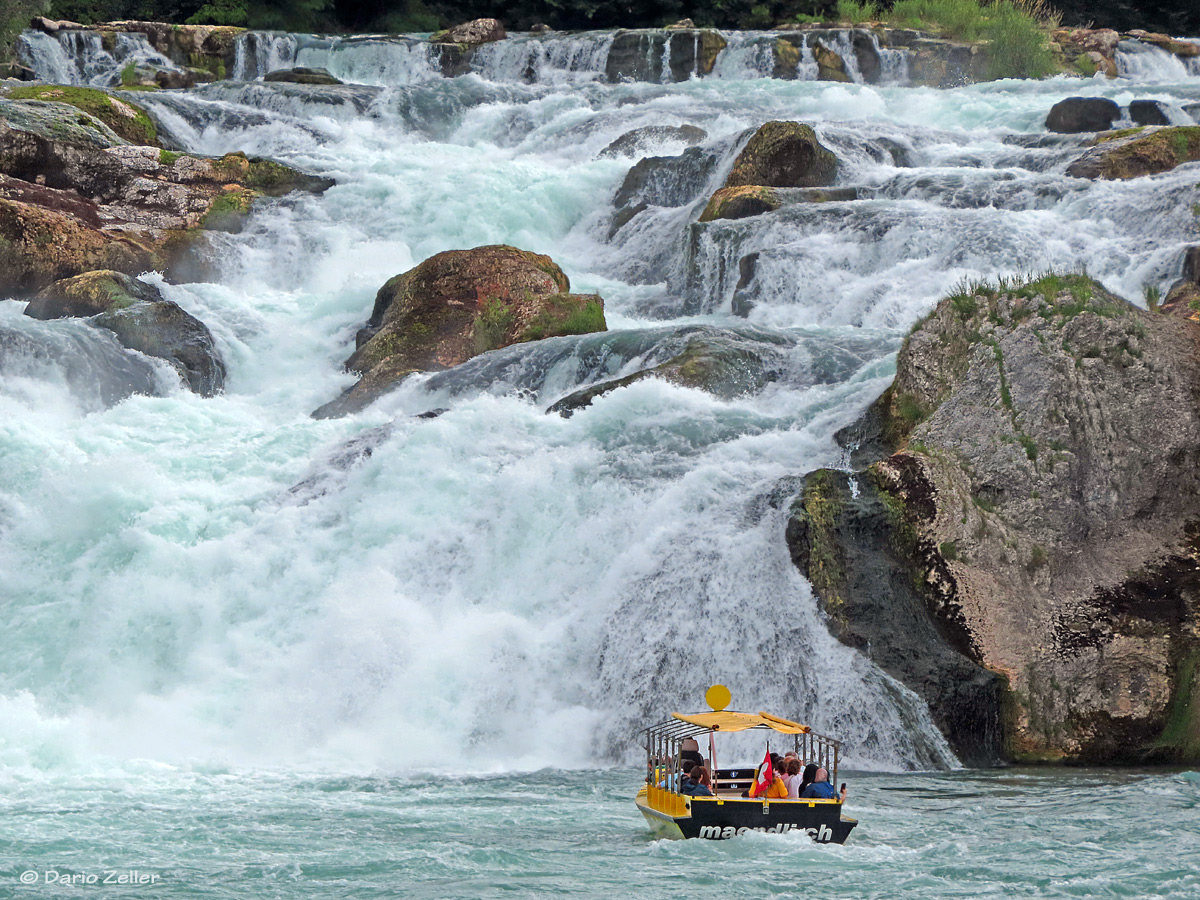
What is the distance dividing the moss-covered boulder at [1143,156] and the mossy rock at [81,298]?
1403 cm

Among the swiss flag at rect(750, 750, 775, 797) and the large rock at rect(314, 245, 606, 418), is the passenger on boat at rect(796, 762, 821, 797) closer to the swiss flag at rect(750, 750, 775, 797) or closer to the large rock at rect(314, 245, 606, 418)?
the swiss flag at rect(750, 750, 775, 797)

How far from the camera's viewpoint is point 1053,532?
10914 millimetres

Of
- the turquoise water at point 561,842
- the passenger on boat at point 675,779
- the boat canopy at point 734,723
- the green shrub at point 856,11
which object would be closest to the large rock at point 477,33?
the green shrub at point 856,11

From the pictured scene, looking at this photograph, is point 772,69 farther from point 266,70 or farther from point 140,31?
point 140,31

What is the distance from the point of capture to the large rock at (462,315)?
1714 centimetres

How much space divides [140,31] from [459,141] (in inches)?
488

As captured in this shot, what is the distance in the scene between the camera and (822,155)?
73.8 feet

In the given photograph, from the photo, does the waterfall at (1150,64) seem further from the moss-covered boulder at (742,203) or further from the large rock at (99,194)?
the large rock at (99,194)

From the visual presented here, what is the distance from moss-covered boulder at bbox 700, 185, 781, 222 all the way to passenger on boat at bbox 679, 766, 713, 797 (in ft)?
41.8

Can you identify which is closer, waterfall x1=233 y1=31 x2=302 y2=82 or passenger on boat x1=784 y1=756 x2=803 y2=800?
passenger on boat x1=784 y1=756 x2=803 y2=800

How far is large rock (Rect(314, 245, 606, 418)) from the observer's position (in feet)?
56.2

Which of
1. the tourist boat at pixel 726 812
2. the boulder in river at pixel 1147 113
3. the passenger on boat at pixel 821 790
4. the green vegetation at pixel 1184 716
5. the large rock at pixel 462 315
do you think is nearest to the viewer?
the tourist boat at pixel 726 812

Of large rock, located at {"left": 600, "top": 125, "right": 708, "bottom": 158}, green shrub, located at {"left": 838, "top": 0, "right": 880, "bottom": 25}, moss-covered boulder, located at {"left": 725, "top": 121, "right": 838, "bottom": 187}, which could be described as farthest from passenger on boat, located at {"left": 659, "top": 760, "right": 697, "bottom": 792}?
green shrub, located at {"left": 838, "top": 0, "right": 880, "bottom": 25}

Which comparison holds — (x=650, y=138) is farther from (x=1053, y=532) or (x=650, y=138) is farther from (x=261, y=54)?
(x=1053, y=532)
